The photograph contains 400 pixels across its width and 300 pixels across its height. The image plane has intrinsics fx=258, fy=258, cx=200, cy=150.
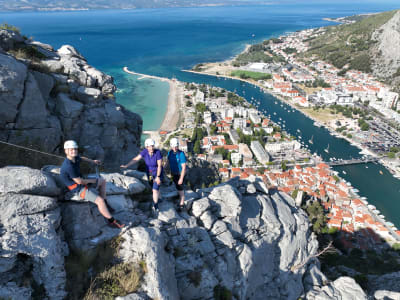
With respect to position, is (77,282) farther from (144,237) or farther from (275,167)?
(275,167)

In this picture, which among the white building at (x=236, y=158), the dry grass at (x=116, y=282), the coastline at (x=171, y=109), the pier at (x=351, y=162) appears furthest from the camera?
the coastline at (x=171, y=109)

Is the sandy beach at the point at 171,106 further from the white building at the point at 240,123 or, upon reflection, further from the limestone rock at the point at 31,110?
the limestone rock at the point at 31,110

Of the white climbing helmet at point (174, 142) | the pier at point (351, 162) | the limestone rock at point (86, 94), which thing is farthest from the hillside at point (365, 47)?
the white climbing helmet at point (174, 142)

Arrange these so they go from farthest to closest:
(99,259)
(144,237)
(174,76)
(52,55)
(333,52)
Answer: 1. (333,52)
2. (174,76)
3. (52,55)
4. (144,237)
5. (99,259)

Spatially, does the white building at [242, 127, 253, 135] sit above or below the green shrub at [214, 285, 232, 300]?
below

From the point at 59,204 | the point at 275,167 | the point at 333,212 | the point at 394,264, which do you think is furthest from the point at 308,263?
the point at 275,167

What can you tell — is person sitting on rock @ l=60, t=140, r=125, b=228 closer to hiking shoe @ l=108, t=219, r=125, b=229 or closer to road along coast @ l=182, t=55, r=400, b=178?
hiking shoe @ l=108, t=219, r=125, b=229

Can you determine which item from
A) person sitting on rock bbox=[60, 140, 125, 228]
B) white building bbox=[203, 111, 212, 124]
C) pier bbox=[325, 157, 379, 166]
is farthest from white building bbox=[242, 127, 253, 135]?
person sitting on rock bbox=[60, 140, 125, 228]
